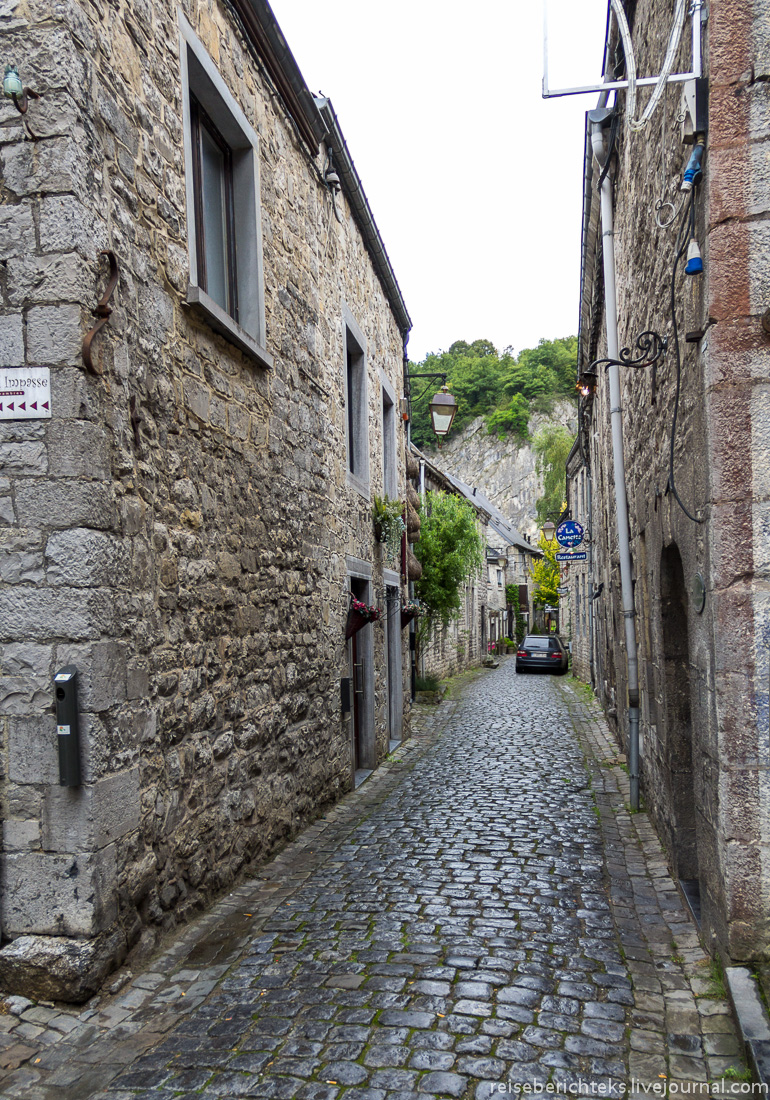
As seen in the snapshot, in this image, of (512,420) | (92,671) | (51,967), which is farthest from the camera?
(512,420)

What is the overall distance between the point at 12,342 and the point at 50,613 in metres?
1.14

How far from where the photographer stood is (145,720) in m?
3.72

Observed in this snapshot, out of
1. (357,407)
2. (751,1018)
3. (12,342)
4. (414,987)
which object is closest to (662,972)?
(751,1018)

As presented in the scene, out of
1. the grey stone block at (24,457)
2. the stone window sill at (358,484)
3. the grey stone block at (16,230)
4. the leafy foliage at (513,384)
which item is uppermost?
the leafy foliage at (513,384)

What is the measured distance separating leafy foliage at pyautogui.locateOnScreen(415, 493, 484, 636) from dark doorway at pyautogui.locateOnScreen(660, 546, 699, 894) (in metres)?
9.96

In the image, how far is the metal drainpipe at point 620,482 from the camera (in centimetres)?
669

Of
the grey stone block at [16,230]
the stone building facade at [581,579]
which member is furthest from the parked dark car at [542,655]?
the grey stone block at [16,230]

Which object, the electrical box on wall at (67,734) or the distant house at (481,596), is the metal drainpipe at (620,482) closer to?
the electrical box on wall at (67,734)

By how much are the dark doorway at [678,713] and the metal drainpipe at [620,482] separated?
1671mm

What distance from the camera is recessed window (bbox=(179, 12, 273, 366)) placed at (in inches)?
182

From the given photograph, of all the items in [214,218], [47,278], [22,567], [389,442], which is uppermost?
[214,218]

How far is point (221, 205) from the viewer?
5414 mm

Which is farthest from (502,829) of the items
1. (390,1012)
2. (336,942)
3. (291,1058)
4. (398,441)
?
(398,441)

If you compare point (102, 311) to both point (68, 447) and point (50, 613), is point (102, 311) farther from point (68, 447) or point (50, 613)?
point (50, 613)
